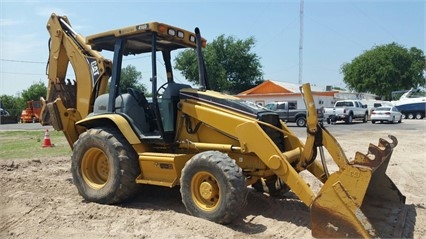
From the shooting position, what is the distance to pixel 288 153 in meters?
5.88

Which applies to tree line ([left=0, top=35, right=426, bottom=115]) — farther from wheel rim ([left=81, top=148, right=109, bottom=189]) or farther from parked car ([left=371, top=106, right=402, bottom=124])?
wheel rim ([left=81, top=148, right=109, bottom=189])

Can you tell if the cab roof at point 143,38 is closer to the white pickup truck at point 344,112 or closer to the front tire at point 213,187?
the front tire at point 213,187

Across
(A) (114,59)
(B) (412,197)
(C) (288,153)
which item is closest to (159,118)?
(A) (114,59)

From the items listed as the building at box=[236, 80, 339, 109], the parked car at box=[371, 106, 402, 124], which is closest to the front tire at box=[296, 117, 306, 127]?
the parked car at box=[371, 106, 402, 124]

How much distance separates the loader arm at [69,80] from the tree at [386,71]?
5402cm

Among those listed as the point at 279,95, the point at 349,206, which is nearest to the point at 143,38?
the point at 349,206

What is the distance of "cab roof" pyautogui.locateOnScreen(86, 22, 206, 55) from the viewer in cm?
636

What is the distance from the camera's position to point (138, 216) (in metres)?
5.80

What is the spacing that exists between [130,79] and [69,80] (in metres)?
1.84

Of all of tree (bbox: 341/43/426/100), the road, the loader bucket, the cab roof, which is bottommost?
the road

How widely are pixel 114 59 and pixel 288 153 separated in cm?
310

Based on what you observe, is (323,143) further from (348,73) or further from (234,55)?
(348,73)

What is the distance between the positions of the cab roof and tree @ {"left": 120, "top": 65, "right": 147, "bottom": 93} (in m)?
0.32

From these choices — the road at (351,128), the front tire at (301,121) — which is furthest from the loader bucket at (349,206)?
the front tire at (301,121)
